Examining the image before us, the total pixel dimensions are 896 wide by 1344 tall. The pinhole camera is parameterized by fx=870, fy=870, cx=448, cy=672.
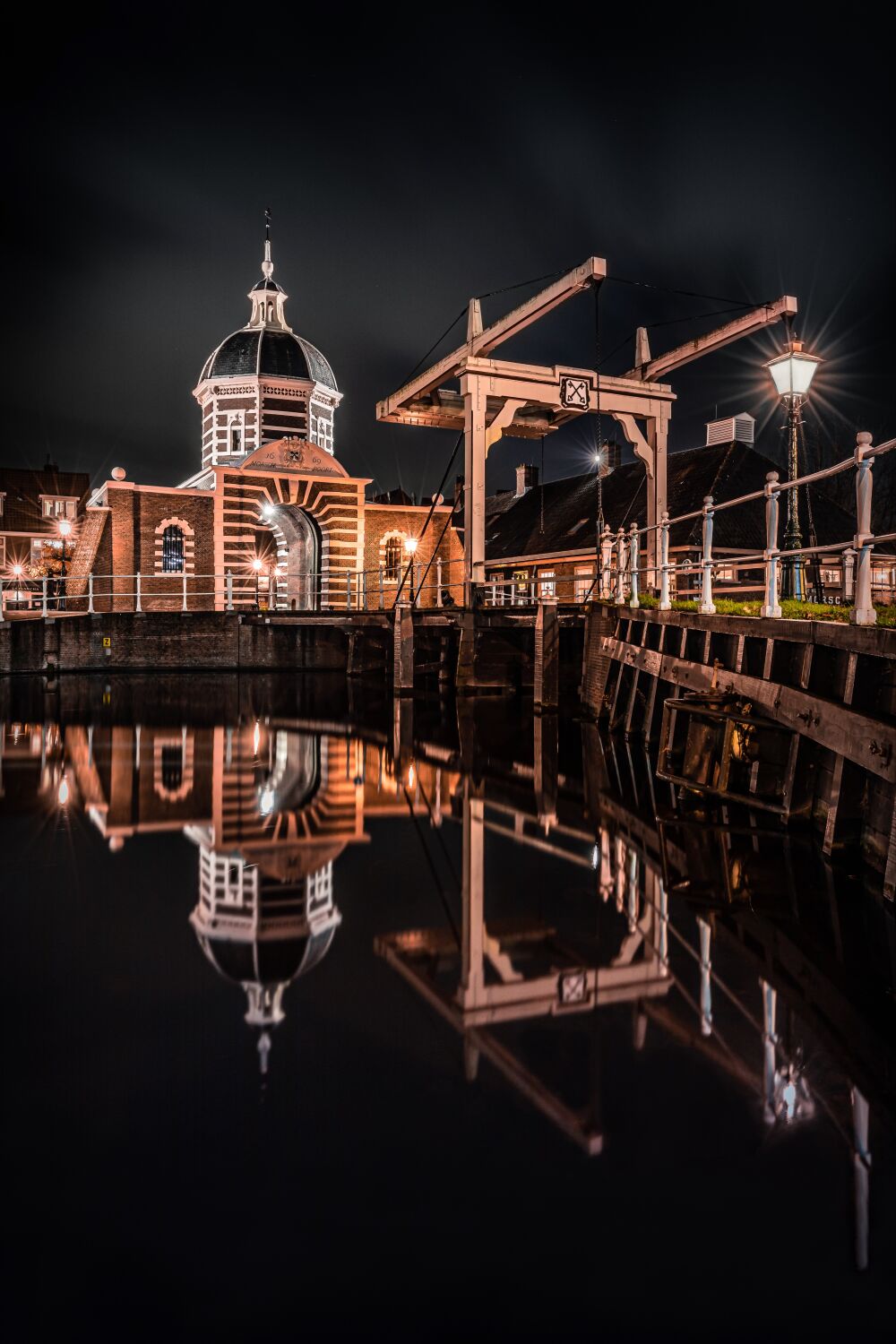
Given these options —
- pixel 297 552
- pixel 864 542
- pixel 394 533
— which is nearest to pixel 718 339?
pixel 864 542

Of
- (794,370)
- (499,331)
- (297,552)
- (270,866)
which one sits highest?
Answer: (499,331)

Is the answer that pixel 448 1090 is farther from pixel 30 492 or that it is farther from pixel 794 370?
pixel 30 492

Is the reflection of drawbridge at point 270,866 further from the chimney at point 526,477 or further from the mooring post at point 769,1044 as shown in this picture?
the chimney at point 526,477

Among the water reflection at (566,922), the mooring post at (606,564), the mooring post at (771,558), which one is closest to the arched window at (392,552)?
the mooring post at (606,564)

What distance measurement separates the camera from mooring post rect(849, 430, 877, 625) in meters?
4.93

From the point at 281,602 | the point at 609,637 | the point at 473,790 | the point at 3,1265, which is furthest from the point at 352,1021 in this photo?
the point at 281,602

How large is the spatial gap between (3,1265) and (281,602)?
95.0 feet

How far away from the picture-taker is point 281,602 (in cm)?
3022

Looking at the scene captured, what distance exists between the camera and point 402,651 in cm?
1662

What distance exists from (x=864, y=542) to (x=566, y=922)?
8.90 feet

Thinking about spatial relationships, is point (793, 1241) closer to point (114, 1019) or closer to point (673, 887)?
point (114, 1019)

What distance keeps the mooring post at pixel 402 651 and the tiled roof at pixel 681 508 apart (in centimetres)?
817

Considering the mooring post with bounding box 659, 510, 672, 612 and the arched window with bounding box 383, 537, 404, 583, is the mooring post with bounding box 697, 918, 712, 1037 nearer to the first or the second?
the mooring post with bounding box 659, 510, 672, 612

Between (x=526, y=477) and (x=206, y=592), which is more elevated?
(x=526, y=477)
